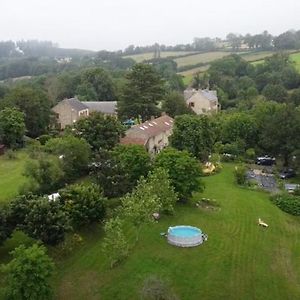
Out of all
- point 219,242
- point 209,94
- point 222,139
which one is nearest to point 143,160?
point 219,242

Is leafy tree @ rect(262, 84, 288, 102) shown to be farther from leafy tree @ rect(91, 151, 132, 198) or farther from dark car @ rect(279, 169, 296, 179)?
leafy tree @ rect(91, 151, 132, 198)

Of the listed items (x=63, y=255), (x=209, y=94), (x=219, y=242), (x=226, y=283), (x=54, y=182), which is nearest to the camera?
(x=226, y=283)

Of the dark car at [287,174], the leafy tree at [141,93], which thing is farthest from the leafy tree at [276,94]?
the dark car at [287,174]

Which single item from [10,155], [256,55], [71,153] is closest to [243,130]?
[71,153]

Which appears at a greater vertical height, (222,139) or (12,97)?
(12,97)

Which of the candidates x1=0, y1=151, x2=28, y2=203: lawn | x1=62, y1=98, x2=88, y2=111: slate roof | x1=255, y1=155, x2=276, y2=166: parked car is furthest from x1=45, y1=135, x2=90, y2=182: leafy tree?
x1=62, y1=98, x2=88, y2=111: slate roof

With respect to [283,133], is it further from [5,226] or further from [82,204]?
[5,226]

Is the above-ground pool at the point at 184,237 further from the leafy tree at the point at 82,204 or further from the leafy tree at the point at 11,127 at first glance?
the leafy tree at the point at 11,127

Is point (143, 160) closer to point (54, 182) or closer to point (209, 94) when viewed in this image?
point (54, 182)
